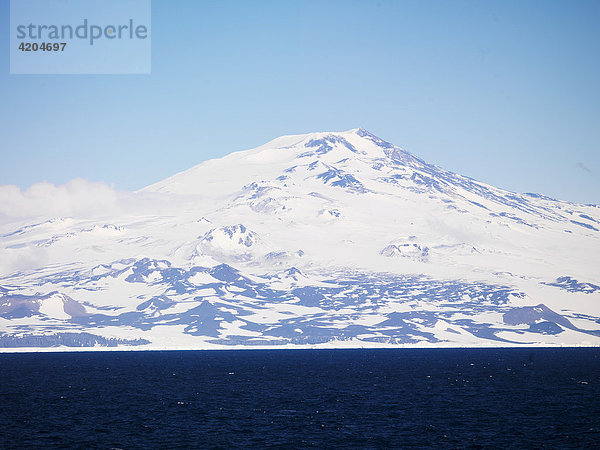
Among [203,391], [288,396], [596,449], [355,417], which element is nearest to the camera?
[596,449]

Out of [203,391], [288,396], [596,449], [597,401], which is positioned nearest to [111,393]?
[203,391]

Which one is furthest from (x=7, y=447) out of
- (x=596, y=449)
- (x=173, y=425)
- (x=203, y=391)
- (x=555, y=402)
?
(x=555, y=402)

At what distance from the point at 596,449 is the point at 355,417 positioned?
141ft

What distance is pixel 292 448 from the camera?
342 ft

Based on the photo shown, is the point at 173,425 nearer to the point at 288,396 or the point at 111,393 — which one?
the point at 288,396

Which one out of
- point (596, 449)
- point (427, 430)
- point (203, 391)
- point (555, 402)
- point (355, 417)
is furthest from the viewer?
point (203, 391)

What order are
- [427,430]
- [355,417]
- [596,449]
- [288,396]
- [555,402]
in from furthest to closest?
[288,396] → [555,402] → [355,417] → [427,430] → [596,449]

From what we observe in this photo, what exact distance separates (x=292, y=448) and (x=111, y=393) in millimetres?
92573

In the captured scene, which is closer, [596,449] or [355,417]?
[596,449]

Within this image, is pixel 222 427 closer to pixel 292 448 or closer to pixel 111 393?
pixel 292 448

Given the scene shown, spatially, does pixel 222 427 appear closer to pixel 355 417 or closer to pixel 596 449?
pixel 355 417

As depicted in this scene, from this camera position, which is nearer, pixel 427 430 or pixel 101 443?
pixel 101 443

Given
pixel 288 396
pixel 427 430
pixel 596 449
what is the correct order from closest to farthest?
pixel 596 449 < pixel 427 430 < pixel 288 396

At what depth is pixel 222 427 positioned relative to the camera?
12338 cm
